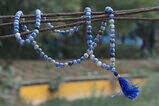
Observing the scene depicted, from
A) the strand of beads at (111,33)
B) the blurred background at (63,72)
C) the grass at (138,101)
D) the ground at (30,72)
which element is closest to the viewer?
the strand of beads at (111,33)

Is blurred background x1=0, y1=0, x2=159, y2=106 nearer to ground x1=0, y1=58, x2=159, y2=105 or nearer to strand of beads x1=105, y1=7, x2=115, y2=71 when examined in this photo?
ground x1=0, y1=58, x2=159, y2=105

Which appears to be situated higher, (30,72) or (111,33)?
(111,33)

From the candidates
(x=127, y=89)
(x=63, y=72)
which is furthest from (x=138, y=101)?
(x=127, y=89)

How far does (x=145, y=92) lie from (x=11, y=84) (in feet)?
6.11

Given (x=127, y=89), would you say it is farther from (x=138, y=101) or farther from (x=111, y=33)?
(x=138, y=101)

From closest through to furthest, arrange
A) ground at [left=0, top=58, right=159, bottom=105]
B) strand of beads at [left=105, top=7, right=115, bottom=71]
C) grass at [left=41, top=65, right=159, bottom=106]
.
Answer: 1. strand of beads at [left=105, top=7, right=115, bottom=71]
2. grass at [left=41, top=65, right=159, bottom=106]
3. ground at [left=0, top=58, right=159, bottom=105]

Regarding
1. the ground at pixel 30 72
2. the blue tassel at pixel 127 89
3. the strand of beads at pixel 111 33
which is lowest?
the ground at pixel 30 72

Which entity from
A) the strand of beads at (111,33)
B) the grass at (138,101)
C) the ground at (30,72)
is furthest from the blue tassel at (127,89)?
the ground at (30,72)

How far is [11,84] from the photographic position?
376 centimetres

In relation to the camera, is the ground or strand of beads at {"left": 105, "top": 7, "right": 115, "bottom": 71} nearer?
strand of beads at {"left": 105, "top": 7, "right": 115, "bottom": 71}

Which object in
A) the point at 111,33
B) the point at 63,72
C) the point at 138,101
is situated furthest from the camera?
the point at 138,101

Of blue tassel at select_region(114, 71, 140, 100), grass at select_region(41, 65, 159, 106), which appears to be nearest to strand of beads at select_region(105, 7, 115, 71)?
blue tassel at select_region(114, 71, 140, 100)

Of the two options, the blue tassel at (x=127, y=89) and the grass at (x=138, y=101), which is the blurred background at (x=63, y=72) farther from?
the blue tassel at (x=127, y=89)

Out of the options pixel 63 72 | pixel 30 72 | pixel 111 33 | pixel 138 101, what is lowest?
pixel 138 101
